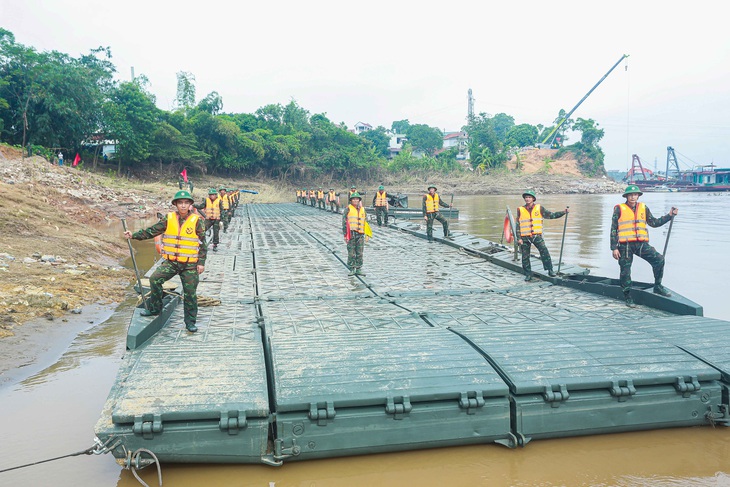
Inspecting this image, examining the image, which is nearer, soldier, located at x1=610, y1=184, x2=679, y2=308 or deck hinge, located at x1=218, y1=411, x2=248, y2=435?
deck hinge, located at x1=218, y1=411, x2=248, y2=435

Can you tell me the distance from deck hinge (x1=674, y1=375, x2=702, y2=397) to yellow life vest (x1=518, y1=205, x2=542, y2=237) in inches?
190

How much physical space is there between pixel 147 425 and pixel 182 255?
2.45 meters

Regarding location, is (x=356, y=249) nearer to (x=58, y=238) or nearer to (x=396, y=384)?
(x=396, y=384)

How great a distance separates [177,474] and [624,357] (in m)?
3.87

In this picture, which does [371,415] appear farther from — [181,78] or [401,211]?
[181,78]

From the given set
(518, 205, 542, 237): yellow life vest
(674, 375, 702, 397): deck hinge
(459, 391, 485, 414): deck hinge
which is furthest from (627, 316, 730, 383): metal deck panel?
(518, 205, 542, 237): yellow life vest

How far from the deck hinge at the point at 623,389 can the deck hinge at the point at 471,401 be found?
1129 mm

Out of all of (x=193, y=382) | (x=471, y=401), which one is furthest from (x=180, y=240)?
(x=471, y=401)

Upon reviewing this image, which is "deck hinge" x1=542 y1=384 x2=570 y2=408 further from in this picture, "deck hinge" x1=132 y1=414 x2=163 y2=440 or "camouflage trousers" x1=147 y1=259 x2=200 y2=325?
"camouflage trousers" x1=147 y1=259 x2=200 y2=325

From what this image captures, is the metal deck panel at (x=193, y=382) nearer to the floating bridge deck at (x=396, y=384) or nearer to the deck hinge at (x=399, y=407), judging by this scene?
the floating bridge deck at (x=396, y=384)

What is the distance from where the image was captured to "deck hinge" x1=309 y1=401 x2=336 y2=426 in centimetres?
424

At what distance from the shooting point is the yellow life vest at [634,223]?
7.58 meters

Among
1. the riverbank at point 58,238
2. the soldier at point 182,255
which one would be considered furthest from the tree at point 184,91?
the soldier at point 182,255

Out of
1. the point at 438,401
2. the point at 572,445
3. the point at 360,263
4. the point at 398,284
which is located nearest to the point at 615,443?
the point at 572,445
